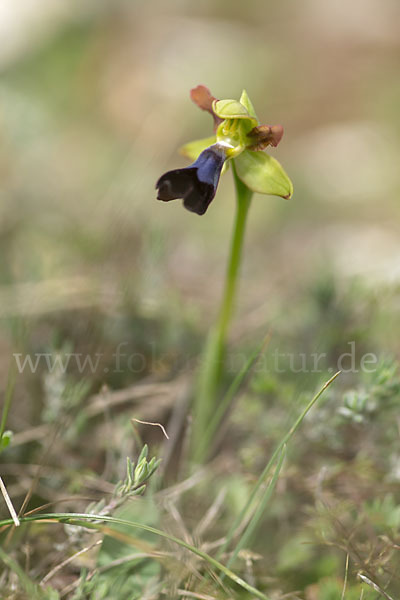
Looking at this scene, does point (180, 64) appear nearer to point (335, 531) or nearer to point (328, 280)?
point (328, 280)

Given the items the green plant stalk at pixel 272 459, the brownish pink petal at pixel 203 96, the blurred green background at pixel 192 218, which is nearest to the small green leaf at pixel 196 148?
the brownish pink petal at pixel 203 96

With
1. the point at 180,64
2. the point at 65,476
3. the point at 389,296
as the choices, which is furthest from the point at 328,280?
the point at 180,64

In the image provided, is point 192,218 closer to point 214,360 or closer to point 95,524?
point 214,360

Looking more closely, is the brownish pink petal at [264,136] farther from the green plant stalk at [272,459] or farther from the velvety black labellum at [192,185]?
the green plant stalk at [272,459]

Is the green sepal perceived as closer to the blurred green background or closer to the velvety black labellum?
the velvety black labellum

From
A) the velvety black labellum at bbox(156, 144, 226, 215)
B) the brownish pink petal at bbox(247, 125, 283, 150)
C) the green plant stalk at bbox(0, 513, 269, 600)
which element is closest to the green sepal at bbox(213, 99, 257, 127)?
the brownish pink petal at bbox(247, 125, 283, 150)

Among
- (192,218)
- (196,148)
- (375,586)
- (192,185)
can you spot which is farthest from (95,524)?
(192,218)

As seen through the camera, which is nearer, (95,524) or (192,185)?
(95,524)
